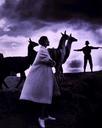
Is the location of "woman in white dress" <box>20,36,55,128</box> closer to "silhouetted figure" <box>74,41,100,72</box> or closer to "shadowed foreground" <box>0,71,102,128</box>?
"shadowed foreground" <box>0,71,102,128</box>

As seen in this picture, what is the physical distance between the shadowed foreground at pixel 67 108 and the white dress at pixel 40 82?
52.0 inches

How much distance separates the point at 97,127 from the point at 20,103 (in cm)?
259

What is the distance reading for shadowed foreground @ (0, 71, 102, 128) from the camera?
11.5 m

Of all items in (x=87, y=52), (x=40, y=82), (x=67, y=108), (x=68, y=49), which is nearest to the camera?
(x=40, y=82)

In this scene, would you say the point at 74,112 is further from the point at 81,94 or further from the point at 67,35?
the point at 67,35

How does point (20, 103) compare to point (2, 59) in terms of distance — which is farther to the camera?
point (2, 59)

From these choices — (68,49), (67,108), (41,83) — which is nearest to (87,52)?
(68,49)

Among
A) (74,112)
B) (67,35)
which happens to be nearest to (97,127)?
(74,112)

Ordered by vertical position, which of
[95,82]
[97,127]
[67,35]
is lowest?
[97,127]

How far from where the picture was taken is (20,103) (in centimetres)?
1326

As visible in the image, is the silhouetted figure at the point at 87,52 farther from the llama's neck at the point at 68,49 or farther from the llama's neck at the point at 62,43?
the llama's neck at the point at 62,43

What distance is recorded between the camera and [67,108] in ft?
40.5

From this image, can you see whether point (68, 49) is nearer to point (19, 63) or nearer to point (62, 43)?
point (62, 43)

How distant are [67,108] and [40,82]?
292 cm
